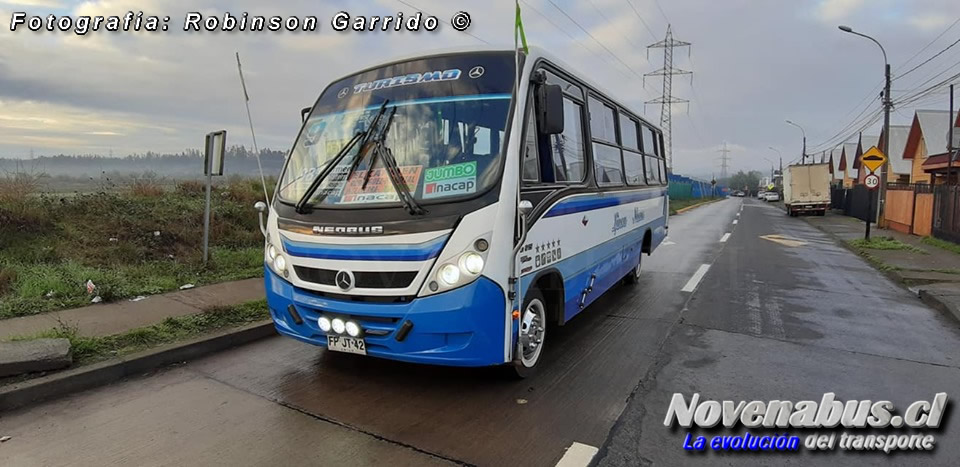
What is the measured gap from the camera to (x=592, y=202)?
224 inches

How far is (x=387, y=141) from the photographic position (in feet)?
13.9

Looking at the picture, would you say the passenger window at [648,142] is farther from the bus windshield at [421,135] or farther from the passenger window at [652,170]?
the bus windshield at [421,135]

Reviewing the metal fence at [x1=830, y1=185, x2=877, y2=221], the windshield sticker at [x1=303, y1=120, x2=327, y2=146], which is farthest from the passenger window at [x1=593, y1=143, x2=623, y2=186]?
the metal fence at [x1=830, y1=185, x2=877, y2=221]

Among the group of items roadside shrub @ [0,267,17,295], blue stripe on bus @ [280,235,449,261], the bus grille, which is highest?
blue stripe on bus @ [280,235,449,261]

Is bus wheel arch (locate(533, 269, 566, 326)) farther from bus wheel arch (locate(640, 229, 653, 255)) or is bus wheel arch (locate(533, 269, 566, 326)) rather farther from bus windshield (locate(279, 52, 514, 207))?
bus wheel arch (locate(640, 229, 653, 255))

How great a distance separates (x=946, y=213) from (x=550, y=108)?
1760 centimetres

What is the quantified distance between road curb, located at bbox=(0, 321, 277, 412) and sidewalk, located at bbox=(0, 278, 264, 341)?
2.48ft

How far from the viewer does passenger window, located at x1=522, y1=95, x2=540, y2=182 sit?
13.8 feet

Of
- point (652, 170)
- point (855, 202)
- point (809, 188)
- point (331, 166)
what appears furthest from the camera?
point (809, 188)

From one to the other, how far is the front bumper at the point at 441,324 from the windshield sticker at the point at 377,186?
79 centimetres

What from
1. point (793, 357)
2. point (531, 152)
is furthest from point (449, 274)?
point (793, 357)

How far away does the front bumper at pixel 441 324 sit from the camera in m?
3.72

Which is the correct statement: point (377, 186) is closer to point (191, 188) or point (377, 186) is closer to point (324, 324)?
point (324, 324)

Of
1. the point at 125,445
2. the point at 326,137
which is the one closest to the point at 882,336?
the point at 326,137
